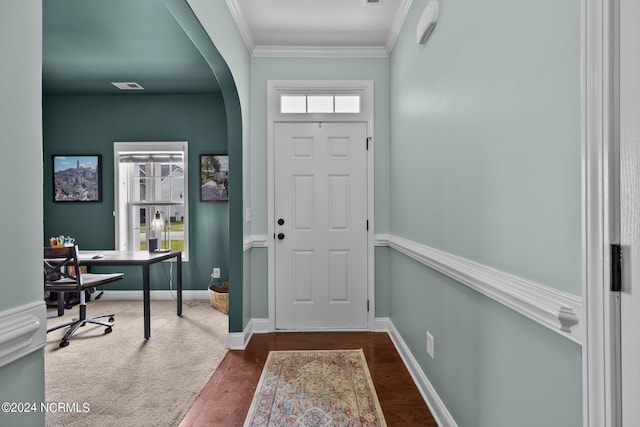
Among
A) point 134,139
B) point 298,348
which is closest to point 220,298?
point 298,348

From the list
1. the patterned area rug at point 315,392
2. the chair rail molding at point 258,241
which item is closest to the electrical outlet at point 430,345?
the patterned area rug at point 315,392

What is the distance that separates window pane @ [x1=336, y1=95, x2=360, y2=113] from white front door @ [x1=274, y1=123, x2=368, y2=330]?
0.50 ft

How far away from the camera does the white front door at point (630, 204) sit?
76 cm

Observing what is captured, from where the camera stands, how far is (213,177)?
4652mm

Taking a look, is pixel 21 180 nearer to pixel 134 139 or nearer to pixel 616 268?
pixel 616 268

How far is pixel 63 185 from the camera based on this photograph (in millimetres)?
4719

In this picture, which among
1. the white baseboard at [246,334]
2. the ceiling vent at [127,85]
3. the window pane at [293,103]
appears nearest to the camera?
the white baseboard at [246,334]

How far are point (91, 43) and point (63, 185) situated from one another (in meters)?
2.22

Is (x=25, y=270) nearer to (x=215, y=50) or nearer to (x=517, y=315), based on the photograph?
(x=517, y=315)

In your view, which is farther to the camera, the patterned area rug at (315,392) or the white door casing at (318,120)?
the white door casing at (318,120)

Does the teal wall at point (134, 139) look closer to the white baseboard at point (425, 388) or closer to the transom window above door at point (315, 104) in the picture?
the transom window above door at point (315, 104)

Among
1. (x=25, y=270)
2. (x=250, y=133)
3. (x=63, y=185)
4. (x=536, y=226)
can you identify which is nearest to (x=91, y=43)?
(x=250, y=133)

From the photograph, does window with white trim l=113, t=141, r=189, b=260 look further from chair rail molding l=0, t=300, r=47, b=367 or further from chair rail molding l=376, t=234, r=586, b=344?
chair rail molding l=0, t=300, r=47, b=367

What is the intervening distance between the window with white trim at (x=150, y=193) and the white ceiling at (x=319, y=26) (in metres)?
2.01
